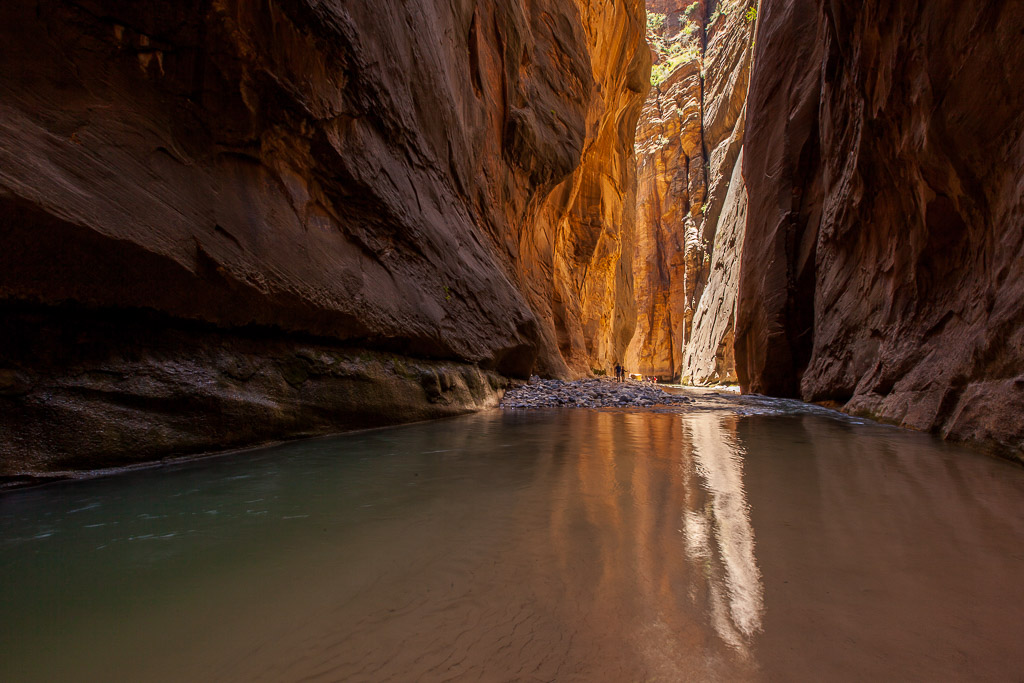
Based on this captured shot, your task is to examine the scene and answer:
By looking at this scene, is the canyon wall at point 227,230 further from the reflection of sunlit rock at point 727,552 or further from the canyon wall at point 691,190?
the canyon wall at point 691,190

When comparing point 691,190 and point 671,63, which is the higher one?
point 671,63

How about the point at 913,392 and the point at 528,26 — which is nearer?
the point at 913,392

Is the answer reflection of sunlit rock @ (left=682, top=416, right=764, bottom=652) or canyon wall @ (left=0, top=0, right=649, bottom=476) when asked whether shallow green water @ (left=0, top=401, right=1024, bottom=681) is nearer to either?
reflection of sunlit rock @ (left=682, top=416, right=764, bottom=652)

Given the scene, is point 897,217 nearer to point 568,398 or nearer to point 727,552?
point 568,398

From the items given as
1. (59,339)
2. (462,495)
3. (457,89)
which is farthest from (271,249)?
(457,89)

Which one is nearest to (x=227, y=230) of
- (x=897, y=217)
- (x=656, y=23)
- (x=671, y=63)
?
(x=897, y=217)

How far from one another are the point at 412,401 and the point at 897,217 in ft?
22.2

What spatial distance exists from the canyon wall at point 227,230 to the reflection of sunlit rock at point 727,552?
2944 mm

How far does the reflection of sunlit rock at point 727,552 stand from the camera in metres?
0.91

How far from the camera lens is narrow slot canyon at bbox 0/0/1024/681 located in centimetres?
91

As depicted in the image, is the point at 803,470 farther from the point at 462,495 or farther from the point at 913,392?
the point at 913,392

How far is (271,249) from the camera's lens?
3373 millimetres

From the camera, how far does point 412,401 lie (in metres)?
4.62

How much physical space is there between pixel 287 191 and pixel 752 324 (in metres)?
10.7
